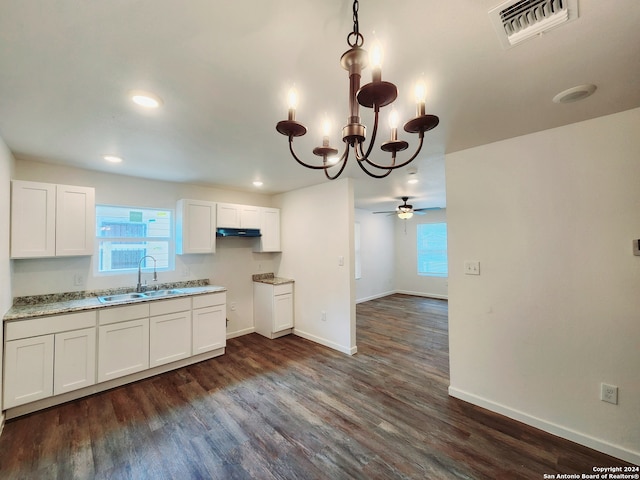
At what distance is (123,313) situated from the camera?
286cm

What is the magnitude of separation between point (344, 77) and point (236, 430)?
273cm

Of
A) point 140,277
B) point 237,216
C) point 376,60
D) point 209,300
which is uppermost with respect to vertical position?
point 376,60

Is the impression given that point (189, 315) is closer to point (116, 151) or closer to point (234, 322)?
point (234, 322)

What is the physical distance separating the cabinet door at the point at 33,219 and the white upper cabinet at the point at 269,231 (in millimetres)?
2509

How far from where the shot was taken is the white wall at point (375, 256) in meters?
7.00

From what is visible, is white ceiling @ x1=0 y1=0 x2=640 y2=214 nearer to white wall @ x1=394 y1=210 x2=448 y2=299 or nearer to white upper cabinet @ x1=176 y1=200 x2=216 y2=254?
white upper cabinet @ x1=176 y1=200 x2=216 y2=254

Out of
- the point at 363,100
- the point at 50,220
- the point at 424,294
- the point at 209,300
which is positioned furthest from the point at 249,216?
the point at 424,294

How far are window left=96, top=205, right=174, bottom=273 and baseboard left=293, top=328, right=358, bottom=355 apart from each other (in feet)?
7.44

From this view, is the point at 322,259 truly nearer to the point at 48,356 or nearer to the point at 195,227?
the point at 195,227

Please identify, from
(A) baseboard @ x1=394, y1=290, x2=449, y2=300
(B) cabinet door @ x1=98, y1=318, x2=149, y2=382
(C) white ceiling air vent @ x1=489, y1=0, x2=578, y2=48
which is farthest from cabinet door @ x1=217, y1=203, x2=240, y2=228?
(A) baseboard @ x1=394, y1=290, x2=449, y2=300

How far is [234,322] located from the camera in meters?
4.43

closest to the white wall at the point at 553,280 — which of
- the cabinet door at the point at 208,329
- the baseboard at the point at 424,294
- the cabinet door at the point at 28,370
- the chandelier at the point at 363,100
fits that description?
the chandelier at the point at 363,100

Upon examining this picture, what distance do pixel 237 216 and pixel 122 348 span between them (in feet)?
7.28

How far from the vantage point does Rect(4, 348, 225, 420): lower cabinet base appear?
2371 mm
